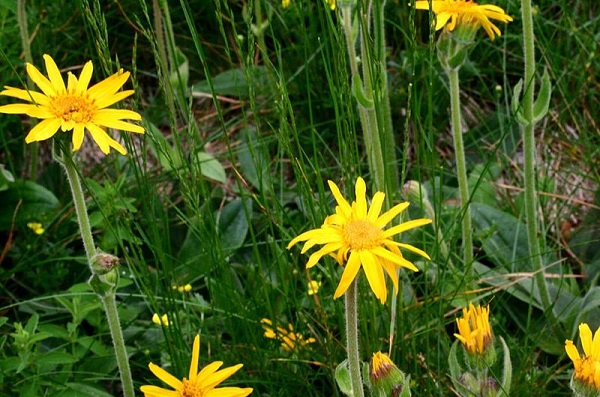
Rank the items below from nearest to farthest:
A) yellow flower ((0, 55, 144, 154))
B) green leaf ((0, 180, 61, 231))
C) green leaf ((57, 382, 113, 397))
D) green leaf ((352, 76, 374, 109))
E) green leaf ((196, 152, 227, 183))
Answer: yellow flower ((0, 55, 144, 154)), green leaf ((57, 382, 113, 397)), green leaf ((352, 76, 374, 109)), green leaf ((0, 180, 61, 231)), green leaf ((196, 152, 227, 183))

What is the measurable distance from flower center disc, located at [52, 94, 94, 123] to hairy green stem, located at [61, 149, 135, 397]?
0.07 m

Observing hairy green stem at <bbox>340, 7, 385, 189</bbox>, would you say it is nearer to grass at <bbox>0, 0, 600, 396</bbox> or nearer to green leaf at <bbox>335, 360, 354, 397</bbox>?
grass at <bbox>0, 0, 600, 396</bbox>

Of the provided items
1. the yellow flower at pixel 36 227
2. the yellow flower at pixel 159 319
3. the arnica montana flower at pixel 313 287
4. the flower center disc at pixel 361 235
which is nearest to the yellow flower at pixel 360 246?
the flower center disc at pixel 361 235

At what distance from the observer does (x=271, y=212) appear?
2.99 m

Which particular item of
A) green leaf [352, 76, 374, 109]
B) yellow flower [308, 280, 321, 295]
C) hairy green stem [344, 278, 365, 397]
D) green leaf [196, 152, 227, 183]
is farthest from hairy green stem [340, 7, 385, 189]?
hairy green stem [344, 278, 365, 397]

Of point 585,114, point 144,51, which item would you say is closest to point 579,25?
point 585,114

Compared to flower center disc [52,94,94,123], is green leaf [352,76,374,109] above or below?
below

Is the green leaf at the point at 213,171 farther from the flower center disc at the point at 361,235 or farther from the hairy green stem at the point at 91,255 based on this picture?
the flower center disc at the point at 361,235

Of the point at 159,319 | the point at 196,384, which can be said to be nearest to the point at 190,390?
the point at 196,384

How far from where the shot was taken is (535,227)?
8.38 feet

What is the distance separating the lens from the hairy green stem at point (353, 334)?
1.55 metres

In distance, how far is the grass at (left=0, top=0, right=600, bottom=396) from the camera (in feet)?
6.94

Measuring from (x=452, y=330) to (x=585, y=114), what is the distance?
104cm

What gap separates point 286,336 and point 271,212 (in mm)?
838
